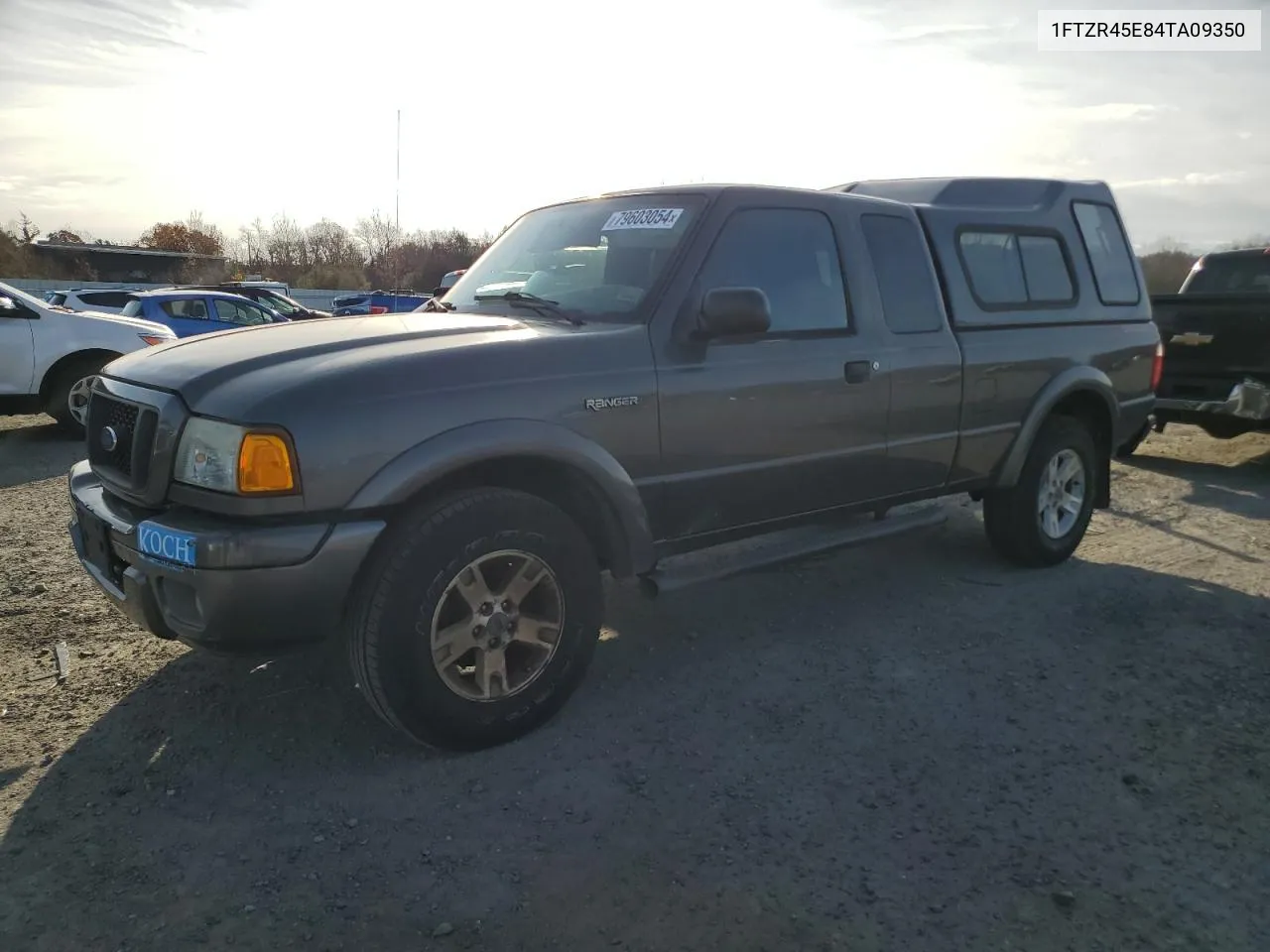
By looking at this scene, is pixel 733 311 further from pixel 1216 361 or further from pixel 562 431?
pixel 1216 361

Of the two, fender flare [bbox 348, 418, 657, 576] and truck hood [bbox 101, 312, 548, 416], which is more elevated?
truck hood [bbox 101, 312, 548, 416]

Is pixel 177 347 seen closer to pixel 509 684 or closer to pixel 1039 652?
pixel 509 684

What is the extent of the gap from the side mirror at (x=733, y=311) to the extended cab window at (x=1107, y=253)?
2.99m

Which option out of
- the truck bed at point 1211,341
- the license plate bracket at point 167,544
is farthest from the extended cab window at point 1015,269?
the license plate bracket at point 167,544

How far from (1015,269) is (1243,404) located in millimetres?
4054

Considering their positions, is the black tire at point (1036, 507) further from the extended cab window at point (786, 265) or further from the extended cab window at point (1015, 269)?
the extended cab window at point (786, 265)

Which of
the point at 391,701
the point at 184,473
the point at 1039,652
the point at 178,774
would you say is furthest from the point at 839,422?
the point at 178,774

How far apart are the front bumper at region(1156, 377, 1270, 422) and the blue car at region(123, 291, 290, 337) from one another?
1177 centimetres

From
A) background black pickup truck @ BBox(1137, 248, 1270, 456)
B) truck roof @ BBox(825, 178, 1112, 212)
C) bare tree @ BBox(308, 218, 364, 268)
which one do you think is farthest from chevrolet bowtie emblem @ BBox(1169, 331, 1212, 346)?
bare tree @ BBox(308, 218, 364, 268)

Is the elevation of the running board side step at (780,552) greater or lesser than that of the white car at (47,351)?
lesser

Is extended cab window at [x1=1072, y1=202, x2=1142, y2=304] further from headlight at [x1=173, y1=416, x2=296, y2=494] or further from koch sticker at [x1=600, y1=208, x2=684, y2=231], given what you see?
headlight at [x1=173, y1=416, x2=296, y2=494]

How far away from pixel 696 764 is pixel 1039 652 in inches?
73.1

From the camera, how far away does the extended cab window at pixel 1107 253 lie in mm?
5535

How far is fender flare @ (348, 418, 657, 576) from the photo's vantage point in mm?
2920
